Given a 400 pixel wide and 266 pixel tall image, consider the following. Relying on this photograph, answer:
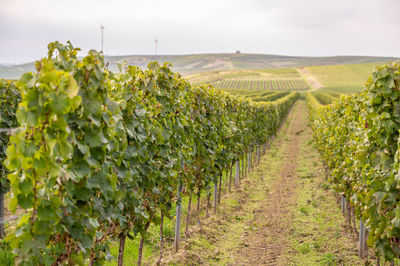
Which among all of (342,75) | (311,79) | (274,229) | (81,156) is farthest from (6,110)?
(342,75)

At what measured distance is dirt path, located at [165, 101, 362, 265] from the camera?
7.32 meters

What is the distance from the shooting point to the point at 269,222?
9.64 meters

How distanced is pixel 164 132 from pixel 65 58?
8.34ft

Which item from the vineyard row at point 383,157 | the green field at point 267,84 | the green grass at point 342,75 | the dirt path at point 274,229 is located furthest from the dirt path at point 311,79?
the vineyard row at point 383,157

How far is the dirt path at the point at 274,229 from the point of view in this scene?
7.32 m

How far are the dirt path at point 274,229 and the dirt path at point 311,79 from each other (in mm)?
89237

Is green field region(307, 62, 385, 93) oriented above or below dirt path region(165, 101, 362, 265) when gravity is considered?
above

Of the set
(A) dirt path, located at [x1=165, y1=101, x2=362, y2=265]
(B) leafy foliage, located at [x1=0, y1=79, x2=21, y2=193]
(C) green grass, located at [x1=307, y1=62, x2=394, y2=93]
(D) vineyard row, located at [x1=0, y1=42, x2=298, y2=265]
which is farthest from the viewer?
(C) green grass, located at [x1=307, y1=62, x2=394, y2=93]

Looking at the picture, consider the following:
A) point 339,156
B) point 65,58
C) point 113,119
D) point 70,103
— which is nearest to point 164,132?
point 113,119

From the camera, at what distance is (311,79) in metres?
115

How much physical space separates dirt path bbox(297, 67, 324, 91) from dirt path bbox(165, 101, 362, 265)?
8924 centimetres

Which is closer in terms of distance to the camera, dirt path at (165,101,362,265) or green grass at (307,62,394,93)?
dirt path at (165,101,362,265)

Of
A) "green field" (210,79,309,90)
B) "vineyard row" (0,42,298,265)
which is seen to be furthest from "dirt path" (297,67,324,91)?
"vineyard row" (0,42,298,265)

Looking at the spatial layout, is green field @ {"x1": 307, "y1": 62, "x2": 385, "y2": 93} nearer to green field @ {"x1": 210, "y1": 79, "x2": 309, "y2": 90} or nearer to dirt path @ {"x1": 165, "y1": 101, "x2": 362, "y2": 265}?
green field @ {"x1": 210, "y1": 79, "x2": 309, "y2": 90}
